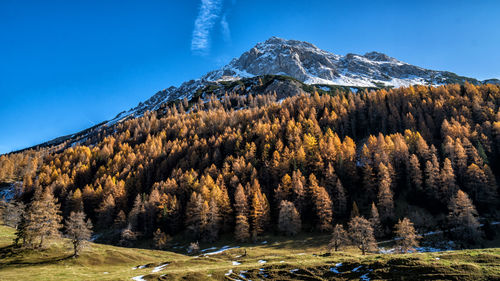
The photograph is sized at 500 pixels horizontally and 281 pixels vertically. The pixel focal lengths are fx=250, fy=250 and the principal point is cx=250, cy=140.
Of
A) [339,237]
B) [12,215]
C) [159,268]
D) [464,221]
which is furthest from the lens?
[12,215]

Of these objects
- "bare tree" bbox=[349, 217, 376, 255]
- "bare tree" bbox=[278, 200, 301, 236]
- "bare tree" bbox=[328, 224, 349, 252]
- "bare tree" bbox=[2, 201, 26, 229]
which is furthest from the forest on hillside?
"bare tree" bbox=[349, 217, 376, 255]

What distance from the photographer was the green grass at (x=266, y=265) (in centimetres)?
2439

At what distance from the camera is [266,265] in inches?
1415

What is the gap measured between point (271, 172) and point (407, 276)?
269 feet

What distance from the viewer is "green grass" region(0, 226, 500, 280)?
24391mm

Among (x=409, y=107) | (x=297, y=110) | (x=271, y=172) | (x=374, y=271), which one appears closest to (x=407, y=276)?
(x=374, y=271)

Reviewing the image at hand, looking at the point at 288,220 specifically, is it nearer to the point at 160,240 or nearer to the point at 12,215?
the point at 160,240

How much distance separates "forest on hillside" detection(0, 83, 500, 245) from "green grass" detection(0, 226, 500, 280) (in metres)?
21.2

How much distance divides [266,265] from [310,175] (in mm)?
57947

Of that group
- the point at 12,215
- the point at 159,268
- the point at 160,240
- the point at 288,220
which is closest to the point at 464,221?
the point at 288,220

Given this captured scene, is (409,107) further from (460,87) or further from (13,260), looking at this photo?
(13,260)

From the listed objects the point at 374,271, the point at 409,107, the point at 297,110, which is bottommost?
the point at 374,271

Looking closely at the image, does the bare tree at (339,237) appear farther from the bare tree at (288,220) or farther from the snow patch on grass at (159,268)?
the snow patch on grass at (159,268)

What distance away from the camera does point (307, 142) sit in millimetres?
111438
